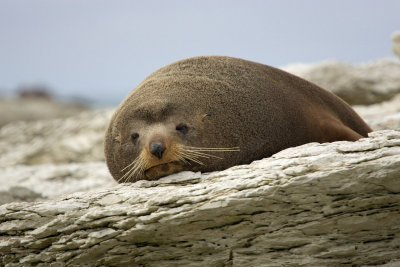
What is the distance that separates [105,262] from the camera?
4.07 m

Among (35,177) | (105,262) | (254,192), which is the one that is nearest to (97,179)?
(35,177)

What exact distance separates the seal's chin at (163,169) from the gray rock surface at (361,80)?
9162 mm

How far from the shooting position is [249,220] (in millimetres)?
3912

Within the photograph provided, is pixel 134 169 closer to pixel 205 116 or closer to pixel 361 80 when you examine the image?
pixel 205 116

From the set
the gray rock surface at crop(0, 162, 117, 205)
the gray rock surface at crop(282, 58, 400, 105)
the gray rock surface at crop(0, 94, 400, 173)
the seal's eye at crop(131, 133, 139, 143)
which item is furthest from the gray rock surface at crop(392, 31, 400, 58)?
the seal's eye at crop(131, 133, 139, 143)

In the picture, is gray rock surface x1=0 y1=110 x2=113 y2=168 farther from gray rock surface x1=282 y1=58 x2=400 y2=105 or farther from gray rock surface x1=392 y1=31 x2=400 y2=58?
gray rock surface x1=392 y1=31 x2=400 y2=58

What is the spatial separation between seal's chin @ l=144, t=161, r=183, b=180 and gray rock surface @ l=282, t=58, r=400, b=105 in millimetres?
9162

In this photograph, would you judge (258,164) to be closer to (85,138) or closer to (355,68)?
(85,138)

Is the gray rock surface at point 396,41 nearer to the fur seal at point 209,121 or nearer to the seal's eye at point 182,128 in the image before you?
the fur seal at point 209,121

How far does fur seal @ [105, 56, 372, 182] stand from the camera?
15.9 ft

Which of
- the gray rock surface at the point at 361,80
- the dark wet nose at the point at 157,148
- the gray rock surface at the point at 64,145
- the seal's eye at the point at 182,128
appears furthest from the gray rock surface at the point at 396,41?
the gray rock surface at the point at 64,145

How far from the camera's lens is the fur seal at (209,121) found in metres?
4.85

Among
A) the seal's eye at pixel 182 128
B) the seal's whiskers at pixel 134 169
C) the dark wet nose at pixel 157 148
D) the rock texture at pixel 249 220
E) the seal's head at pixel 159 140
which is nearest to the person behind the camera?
the rock texture at pixel 249 220

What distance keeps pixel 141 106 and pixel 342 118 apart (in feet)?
8.95
